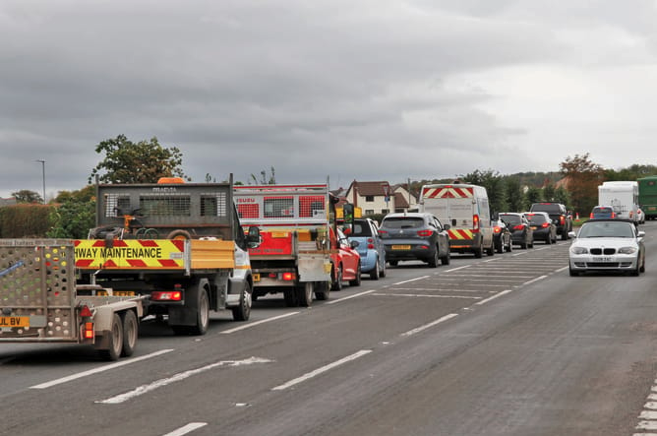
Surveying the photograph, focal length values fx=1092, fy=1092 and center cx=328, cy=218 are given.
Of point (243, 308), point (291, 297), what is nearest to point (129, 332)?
point (243, 308)

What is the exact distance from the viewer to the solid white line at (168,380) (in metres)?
10.0

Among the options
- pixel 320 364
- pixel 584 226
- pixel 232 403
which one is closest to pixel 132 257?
pixel 320 364

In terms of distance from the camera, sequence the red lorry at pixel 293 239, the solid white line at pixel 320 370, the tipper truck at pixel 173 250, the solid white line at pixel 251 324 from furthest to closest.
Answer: the red lorry at pixel 293 239 → the solid white line at pixel 251 324 → the tipper truck at pixel 173 250 → the solid white line at pixel 320 370

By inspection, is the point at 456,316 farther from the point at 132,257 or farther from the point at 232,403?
the point at 232,403

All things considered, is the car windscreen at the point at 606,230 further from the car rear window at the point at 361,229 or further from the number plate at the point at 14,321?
the number plate at the point at 14,321

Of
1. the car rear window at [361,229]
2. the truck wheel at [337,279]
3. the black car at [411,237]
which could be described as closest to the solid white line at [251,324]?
the truck wheel at [337,279]

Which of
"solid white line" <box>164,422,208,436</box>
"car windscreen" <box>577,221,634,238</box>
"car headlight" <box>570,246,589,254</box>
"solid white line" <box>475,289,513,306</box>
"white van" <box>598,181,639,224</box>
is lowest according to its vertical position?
"solid white line" <box>475,289,513,306</box>

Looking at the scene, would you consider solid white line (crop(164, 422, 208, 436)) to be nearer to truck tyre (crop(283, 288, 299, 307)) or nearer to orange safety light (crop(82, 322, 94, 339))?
orange safety light (crop(82, 322, 94, 339))

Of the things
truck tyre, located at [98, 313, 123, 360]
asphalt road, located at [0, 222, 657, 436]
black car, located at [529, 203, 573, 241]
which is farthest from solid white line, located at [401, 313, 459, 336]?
black car, located at [529, 203, 573, 241]

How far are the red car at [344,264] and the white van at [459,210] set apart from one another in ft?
44.3

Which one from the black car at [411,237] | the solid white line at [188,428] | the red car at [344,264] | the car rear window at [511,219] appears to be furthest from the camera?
the car rear window at [511,219]

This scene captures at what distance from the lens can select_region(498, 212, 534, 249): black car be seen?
→ 48938 millimetres

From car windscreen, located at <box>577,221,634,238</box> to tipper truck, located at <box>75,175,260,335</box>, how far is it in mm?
13526

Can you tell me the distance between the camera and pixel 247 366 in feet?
40.1
